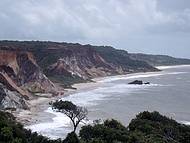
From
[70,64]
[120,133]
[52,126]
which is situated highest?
[70,64]

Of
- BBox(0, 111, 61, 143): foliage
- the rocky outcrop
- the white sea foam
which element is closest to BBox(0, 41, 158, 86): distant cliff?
the rocky outcrop

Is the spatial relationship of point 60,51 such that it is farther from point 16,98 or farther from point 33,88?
point 16,98

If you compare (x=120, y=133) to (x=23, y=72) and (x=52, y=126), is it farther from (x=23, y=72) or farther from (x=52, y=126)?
(x=23, y=72)

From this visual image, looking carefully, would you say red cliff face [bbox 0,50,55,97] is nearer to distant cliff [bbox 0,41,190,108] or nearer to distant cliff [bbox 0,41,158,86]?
distant cliff [bbox 0,41,190,108]

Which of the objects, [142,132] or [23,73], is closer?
[142,132]

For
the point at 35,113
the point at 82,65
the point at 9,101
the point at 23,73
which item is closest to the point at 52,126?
the point at 35,113

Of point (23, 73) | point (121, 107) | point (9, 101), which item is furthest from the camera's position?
point (23, 73)

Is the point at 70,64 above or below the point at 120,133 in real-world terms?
above

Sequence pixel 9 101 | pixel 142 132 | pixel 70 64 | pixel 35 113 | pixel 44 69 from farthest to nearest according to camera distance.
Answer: pixel 70 64 < pixel 44 69 < pixel 9 101 < pixel 35 113 < pixel 142 132
